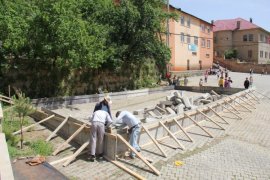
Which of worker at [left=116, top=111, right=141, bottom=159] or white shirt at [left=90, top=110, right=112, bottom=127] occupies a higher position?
white shirt at [left=90, top=110, right=112, bottom=127]

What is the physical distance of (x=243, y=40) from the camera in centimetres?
6644

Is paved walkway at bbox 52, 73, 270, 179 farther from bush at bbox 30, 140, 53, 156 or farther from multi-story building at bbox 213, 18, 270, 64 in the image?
multi-story building at bbox 213, 18, 270, 64

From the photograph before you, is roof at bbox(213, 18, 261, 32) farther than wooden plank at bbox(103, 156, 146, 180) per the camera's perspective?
Yes

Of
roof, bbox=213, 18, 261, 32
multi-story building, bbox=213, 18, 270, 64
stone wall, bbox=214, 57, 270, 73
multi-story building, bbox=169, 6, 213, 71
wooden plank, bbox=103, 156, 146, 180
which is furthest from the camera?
roof, bbox=213, 18, 261, 32

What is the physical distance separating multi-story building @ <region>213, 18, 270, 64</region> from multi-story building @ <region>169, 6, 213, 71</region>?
1319cm

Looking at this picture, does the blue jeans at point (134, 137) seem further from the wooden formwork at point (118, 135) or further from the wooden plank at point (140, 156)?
the wooden plank at point (140, 156)

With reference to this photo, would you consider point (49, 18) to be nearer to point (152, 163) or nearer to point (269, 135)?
point (152, 163)

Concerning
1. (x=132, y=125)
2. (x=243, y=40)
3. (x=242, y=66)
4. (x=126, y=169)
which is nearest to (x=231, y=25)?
(x=243, y=40)

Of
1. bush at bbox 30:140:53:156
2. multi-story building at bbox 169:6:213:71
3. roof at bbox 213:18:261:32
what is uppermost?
roof at bbox 213:18:261:32

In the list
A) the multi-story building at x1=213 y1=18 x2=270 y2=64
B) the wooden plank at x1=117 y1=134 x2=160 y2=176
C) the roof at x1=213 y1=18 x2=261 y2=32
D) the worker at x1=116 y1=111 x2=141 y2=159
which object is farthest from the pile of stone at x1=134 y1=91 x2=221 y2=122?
the roof at x1=213 y1=18 x2=261 y2=32

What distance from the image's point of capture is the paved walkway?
8795 mm

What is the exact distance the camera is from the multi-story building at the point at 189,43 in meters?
44.6

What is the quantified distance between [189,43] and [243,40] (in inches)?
918

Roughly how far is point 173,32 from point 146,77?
1555 cm
